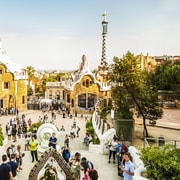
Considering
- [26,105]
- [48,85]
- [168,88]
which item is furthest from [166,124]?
[48,85]

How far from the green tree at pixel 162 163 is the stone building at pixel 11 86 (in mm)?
29846

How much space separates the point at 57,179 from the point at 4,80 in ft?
97.7

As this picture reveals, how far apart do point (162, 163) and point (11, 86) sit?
1247 inches

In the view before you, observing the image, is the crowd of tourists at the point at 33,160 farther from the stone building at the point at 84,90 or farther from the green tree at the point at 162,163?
the stone building at the point at 84,90

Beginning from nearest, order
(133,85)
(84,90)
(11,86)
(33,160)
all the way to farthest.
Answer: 1. (33,160)
2. (133,85)
3. (11,86)
4. (84,90)

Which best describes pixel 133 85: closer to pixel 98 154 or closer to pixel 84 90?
pixel 98 154

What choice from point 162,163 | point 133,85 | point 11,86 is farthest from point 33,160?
point 11,86

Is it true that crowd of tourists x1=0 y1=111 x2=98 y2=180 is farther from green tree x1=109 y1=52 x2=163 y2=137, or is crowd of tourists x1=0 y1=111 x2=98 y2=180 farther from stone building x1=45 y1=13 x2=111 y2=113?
stone building x1=45 y1=13 x2=111 y2=113

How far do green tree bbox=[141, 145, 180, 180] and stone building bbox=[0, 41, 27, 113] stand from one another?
29.8m

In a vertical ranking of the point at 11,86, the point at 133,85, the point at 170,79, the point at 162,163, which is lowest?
the point at 162,163

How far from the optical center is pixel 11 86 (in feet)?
119

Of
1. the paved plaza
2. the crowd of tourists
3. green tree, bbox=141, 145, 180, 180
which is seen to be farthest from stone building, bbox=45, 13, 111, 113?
green tree, bbox=141, 145, 180, 180

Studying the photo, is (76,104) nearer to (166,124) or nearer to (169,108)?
(169,108)

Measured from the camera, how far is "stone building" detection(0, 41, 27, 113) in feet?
118
